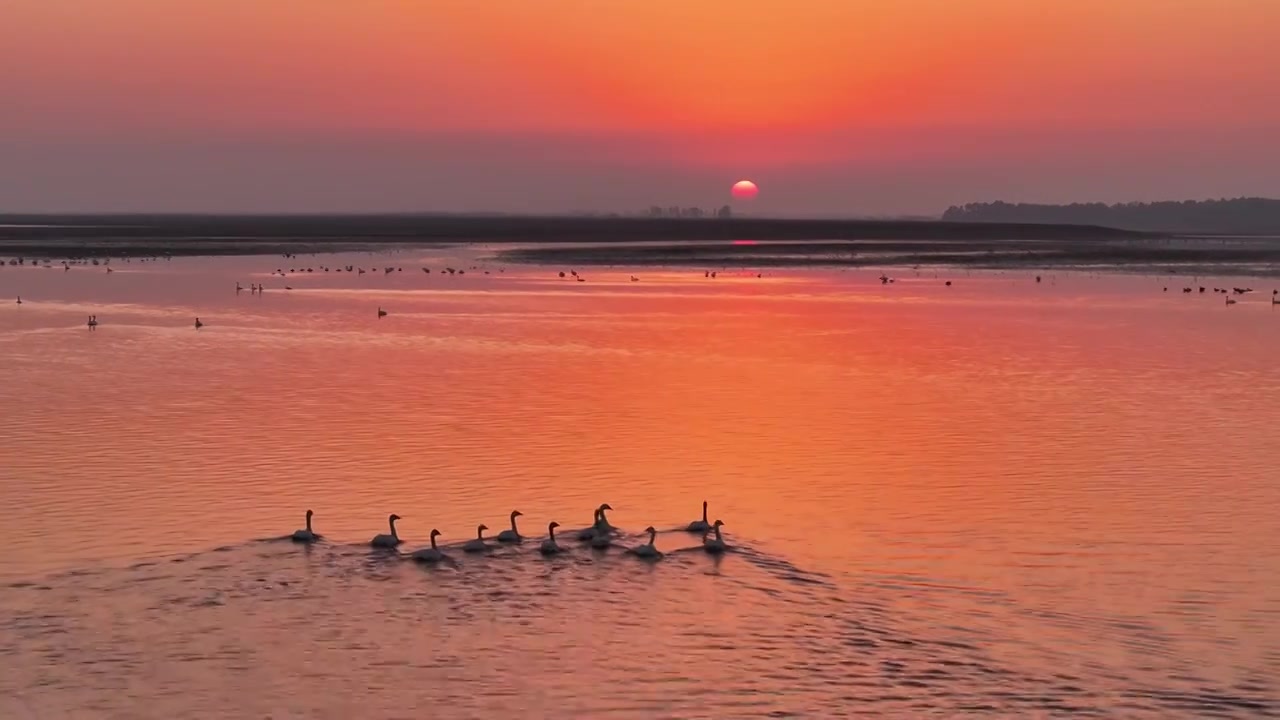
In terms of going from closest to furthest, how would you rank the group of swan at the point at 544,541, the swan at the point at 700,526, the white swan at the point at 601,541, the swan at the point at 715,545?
the group of swan at the point at 544,541, the swan at the point at 715,545, the white swan at the point at 601,541, the swan at the point at 700,526

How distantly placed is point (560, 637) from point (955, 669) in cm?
503

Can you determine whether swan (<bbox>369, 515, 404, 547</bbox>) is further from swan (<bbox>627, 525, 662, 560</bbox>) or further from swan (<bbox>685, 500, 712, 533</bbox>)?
swan (<bbox>685, 500, 712, 533</bbox>)

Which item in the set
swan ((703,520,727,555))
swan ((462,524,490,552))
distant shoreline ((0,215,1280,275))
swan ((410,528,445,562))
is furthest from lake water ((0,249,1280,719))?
distant shoreline ((0,215,1280,275))

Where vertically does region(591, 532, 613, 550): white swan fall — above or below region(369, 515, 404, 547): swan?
below

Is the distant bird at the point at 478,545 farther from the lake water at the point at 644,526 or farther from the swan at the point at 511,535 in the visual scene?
the lake water at the point at 644,526

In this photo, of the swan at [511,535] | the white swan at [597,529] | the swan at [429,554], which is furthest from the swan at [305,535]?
the white swan at [597,529]

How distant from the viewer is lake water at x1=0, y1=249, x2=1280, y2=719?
17.1m

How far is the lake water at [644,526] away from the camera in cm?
1712

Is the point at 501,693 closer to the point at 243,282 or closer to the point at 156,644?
the point at 156,644

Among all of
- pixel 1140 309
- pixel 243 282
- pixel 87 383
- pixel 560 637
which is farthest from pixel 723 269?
pixel 560 637

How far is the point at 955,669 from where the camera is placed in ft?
57.3

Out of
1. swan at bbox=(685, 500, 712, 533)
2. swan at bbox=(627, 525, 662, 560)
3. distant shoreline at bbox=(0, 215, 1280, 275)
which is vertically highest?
distant shoreline at bbox=(0, 215, 1280, 275)

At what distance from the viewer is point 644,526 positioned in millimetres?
24578

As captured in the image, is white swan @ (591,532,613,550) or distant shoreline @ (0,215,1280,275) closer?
white swan @ (591,532,613,550)
